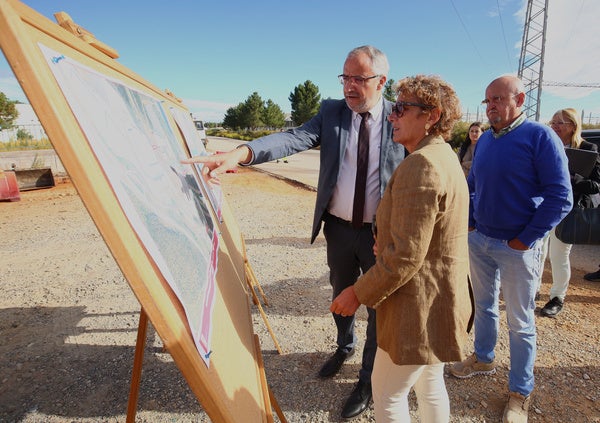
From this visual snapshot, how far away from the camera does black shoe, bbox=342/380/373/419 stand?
230cm

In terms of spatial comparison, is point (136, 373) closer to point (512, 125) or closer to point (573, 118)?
point (512, 125)

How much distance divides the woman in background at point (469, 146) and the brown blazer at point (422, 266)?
3199 millimetres

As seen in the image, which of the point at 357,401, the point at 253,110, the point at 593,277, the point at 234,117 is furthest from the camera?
the point at 234,117

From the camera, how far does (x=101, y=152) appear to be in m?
0.78

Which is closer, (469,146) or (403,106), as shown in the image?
(403,106)

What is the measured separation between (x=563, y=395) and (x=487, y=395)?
0.56 m

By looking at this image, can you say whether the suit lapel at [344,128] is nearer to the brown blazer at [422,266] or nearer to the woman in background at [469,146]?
the brown blazer at [422,266]

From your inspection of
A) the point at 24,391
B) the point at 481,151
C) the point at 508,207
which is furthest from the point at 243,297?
the point at 24,391

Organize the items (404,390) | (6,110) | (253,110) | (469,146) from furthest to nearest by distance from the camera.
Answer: (253,110)
(6,110)
(469,146)
(404,390)

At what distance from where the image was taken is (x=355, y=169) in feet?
7.30

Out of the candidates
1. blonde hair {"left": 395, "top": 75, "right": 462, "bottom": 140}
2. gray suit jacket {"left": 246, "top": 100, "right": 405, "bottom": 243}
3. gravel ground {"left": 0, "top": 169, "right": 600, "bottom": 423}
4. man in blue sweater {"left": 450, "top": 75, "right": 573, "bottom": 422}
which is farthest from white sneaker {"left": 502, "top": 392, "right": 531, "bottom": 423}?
blonde hair {"left": 395, "top": 75, "right": 462, "bottom": 140}

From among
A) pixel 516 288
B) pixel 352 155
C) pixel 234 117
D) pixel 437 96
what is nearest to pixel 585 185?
pixel 516 288

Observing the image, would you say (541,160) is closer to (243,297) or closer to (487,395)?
(487,395)

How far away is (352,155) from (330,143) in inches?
6.6
